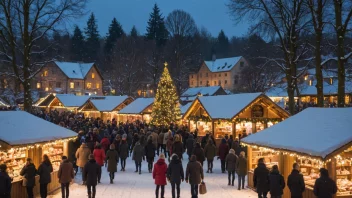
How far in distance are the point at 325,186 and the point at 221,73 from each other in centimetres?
6972

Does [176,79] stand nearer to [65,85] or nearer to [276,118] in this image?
[65,85]

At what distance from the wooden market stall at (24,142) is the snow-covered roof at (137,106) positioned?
25572mm

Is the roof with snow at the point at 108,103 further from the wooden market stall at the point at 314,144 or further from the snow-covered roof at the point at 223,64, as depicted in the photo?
the snow-covered roof at the point at 223,64

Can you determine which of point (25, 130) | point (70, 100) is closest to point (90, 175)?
point (25, 130)

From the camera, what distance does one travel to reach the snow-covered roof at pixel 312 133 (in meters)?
10.5

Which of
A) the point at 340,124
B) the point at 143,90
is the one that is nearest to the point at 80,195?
the point at 340,124

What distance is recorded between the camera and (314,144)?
35.8 ft

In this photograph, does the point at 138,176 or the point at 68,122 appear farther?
the point at 68,122

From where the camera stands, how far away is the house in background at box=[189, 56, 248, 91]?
253 ft

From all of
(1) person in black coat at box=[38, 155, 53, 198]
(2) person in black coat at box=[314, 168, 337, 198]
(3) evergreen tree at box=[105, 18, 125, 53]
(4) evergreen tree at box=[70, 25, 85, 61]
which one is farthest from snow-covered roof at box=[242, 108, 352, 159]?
(4) evergreen tree at box=[70, 25, 85, 61]

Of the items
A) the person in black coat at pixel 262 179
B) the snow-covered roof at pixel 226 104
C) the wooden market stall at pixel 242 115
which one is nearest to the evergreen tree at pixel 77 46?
the snow-covered roof at pixel 226 104

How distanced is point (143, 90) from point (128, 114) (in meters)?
28.4

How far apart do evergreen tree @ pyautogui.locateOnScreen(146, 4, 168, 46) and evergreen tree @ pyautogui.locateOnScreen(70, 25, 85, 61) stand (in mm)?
14939

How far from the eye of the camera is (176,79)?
57531 mm
